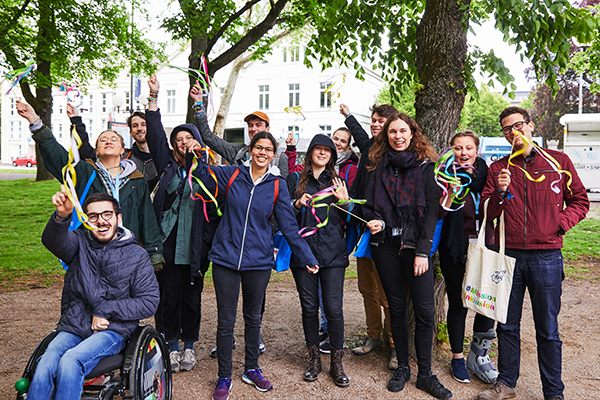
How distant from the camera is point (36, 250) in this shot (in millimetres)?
8438

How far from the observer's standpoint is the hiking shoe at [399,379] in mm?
3359

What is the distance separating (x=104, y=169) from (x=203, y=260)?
1067 millimetres

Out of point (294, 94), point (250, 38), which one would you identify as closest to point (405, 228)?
point (250, 38)

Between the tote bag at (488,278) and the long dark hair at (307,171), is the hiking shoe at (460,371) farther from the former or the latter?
the long dark hair at (307,171)

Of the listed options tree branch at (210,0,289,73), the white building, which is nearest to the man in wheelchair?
tree branch at (210,0,289,73)

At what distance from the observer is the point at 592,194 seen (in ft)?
52.7

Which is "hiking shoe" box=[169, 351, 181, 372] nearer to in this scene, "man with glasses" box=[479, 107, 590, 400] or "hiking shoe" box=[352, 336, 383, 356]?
"hiking shoe" box=[352, 336, 383, 356]

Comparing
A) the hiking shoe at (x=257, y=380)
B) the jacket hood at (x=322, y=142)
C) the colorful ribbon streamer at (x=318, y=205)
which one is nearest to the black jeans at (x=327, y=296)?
the colorful ribbon streamer at (x=318, y=205)

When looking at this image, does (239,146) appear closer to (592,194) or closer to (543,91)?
(592,194)

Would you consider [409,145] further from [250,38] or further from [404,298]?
[250,38]

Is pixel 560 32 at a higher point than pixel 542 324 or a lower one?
higher

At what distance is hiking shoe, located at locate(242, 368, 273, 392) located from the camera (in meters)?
3.37

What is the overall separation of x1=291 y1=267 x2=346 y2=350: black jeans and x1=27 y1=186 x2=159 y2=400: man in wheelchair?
1.19 m

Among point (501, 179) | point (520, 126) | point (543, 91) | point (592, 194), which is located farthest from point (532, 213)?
point (543, 91)
